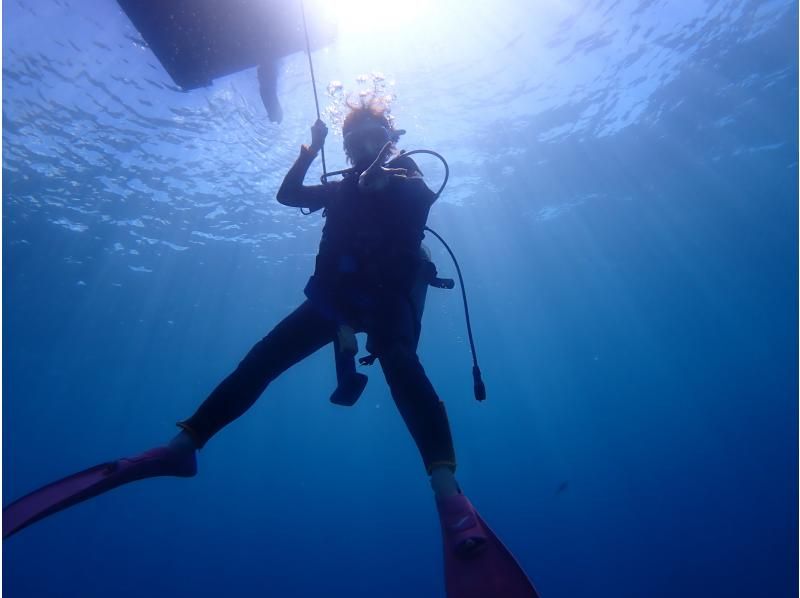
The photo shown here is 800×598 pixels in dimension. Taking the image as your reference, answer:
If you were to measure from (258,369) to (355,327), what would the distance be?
2.78 feet

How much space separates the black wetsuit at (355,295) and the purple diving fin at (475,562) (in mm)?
1051

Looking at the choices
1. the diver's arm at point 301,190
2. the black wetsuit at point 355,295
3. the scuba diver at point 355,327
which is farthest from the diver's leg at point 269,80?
the black wetsuit at point 355,295

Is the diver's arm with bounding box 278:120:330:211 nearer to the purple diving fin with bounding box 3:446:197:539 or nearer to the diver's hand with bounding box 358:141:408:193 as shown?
the diver's hand with bounding box 358:141:408:193

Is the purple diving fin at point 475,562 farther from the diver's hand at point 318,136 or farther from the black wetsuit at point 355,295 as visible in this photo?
the diver's hand at point 318,136

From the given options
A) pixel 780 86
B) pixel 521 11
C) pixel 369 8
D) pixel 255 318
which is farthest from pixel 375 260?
pixel 255 318

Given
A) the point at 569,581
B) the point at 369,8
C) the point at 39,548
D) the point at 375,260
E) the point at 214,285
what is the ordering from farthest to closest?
the point at 39,548, the point at 569,581, the point at 214,285, the point at 369,8, the point at 375,260

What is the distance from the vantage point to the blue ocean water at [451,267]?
40.3ft

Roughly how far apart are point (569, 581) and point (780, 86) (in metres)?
36.9

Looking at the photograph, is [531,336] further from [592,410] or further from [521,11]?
[592,410]

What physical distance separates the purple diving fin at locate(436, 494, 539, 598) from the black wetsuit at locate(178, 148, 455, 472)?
1051 millimetres

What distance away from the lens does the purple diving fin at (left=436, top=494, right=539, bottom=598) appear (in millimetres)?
2141

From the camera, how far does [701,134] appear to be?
66.8ft

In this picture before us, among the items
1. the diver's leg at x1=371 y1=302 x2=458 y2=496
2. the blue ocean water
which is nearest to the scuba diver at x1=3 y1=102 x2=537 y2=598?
the diver's leg at x1=371 y1=302 x2=458 y2=496

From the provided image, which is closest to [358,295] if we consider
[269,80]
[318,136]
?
[318,136]
